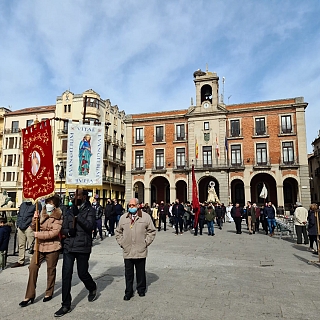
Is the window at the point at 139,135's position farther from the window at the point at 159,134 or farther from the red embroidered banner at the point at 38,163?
the red embroidered banner at the point at 38,163

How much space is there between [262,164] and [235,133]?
4837mm

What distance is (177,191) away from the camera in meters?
38.8

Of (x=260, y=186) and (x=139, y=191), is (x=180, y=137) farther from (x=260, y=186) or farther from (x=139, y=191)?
(x=260, y=186)

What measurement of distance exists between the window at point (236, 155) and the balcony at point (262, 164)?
1.74 m

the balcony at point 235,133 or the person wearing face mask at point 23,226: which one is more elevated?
the balcony at point 235,133

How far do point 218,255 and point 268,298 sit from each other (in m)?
4.31

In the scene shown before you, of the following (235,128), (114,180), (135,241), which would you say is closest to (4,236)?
(135,241)

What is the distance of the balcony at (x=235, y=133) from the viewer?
1401 inches

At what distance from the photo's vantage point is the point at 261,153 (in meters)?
34.9

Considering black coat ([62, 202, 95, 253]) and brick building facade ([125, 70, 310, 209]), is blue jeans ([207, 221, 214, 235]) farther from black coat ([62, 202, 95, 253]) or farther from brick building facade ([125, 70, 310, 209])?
brick building facade ([125, 70, 310, 209])

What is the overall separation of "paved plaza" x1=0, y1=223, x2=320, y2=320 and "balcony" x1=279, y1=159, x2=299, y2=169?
84.5 ft

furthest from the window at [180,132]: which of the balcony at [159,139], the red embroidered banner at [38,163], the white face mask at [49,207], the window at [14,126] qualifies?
the white face mask at [49,207]

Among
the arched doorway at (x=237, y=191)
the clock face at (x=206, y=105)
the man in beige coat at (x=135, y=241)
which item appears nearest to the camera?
the man in beige coat at (x=135, y=241)

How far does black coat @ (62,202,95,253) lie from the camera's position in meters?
4.66
